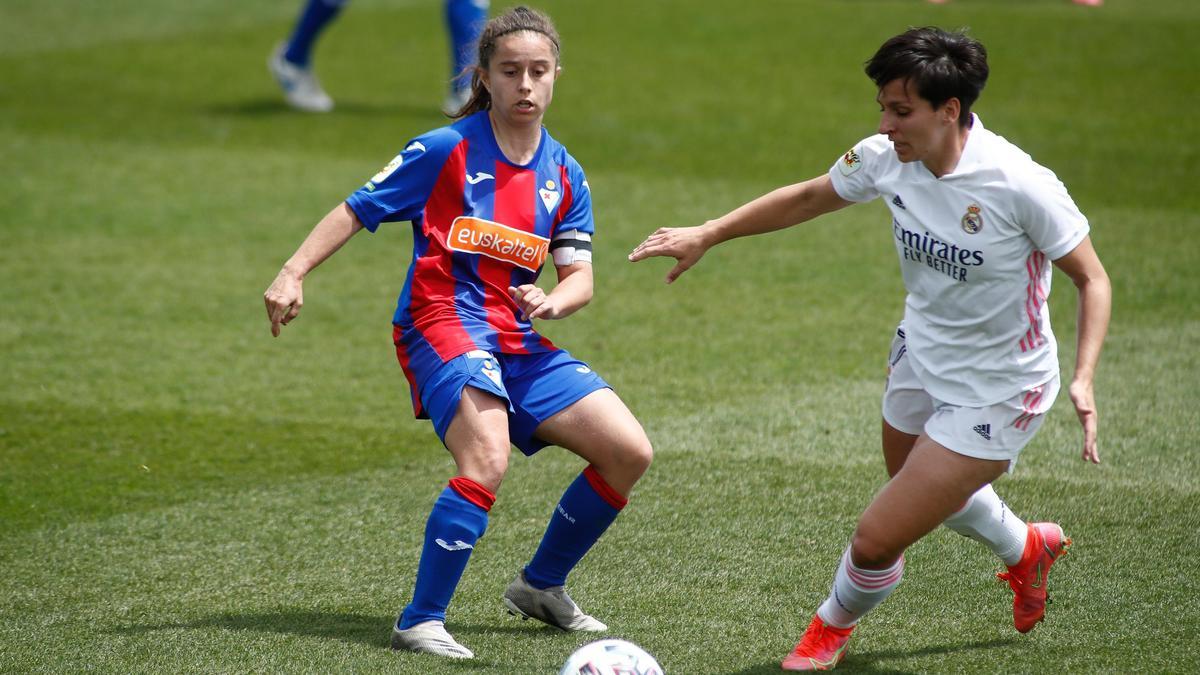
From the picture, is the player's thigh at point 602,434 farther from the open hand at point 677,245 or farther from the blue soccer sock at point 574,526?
the open hand at point 677,245

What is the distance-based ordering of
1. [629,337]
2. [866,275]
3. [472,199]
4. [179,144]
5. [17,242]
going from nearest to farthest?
1. [472,199]
2. [629,337]
3. [866,275]
4. [17,242]
5. [179,144]

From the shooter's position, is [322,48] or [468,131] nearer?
[468,131]

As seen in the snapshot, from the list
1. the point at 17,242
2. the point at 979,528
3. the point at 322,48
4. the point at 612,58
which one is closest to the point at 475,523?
the point at 979,528

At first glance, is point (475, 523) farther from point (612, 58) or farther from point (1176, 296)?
point (612, 58)

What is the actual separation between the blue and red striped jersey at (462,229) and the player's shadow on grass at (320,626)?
85cm

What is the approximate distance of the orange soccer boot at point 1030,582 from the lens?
13.7ft

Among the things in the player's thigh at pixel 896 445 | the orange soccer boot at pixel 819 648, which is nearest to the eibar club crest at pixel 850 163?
the player's thigh at pixel 896 445

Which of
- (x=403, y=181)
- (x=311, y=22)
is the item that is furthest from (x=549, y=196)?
(x=311, y=22)

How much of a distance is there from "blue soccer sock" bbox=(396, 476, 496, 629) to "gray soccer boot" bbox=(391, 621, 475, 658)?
3 cm

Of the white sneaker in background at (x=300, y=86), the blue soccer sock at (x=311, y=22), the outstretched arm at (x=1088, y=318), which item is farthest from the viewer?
the white sneaker in background at (x=300, y=86)

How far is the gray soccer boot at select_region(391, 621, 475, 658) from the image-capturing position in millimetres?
4051

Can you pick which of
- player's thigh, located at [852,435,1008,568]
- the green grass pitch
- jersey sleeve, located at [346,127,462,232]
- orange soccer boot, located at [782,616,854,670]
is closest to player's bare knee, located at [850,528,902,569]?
player's thigh, located at [852,435,1008,568]

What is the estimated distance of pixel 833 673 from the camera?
13.1ft

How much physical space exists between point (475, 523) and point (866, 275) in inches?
207
